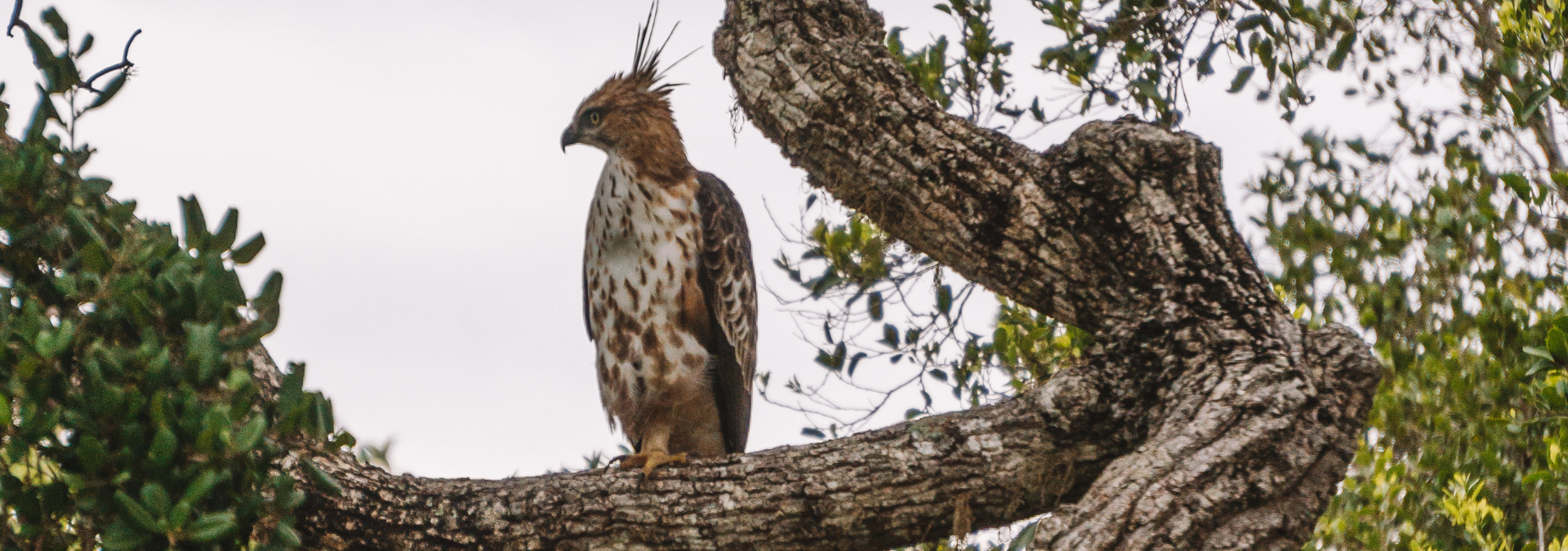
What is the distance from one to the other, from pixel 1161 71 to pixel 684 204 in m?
1.70

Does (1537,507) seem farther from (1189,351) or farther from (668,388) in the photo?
(668,388)

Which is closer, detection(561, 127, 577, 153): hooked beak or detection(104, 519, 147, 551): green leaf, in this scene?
detection(104, 519, 147, 551): green leaf

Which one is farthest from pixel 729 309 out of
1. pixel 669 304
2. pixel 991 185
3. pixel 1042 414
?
pixel 1042 414

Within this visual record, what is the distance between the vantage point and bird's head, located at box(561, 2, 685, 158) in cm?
440

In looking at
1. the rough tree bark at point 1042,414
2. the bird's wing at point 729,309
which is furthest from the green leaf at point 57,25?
the bird's wing at point 729,309

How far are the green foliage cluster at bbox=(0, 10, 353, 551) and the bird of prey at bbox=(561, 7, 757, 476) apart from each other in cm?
172

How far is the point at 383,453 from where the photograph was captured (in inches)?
119

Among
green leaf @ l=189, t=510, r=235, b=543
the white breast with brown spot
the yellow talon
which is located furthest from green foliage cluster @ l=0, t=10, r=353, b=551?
the white breast with brown spot

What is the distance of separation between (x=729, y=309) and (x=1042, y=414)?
1.43 meters

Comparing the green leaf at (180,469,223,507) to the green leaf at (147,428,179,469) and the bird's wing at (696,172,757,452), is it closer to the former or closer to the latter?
the green leaf at (147,428,179,469)

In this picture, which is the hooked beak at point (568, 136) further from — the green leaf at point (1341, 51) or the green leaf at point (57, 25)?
the green leaf at point (1341, 51)

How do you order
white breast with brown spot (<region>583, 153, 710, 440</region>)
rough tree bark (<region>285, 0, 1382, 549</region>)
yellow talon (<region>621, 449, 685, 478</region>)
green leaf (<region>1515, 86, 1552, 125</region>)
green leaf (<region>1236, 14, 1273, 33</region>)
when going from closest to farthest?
rough tree bark (<region>285, 0, 1382, 549</region>), yellow talon (<region>621, 449, 685, 478</region>), green leaf (<region>1515, 86, 1552, 125</region>), green leaf (<region>1236, 14, 1273, 33</region>), white breast with brown spot (<region>583, 153, 710, 440</region>)

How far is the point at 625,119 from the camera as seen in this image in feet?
14.5

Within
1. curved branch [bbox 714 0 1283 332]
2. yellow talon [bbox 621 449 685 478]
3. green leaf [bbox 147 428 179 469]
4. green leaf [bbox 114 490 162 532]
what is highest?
curved branch [bbox 714 0 1283 332]
